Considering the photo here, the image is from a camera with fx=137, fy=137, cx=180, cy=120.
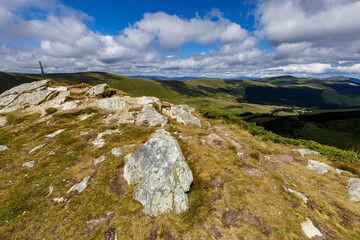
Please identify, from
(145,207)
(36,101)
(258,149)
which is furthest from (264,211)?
(36,101)

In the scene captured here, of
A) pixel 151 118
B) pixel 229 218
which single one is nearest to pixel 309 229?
pixel 229 218

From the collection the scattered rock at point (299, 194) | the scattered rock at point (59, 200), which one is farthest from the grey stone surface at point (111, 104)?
the scattered rock at point (299, 194)

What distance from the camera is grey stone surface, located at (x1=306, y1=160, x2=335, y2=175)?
1790 cm

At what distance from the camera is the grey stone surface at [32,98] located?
1291 inches

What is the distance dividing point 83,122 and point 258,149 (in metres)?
→ 30.6

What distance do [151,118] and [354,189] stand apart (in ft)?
A: 90.8

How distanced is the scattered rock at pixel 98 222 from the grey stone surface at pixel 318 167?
24442mm

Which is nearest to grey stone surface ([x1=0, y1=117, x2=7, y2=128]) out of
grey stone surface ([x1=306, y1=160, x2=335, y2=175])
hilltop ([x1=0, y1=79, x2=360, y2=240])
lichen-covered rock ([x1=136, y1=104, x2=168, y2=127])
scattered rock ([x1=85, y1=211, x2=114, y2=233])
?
hilltop ([x1=0, y1=79, x2=360, y2=240])

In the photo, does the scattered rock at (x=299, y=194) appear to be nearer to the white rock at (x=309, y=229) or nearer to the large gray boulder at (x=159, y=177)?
the white rock at (x=309, y=229)

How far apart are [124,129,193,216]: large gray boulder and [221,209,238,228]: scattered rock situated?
2958 mm

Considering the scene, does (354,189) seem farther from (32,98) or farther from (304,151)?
(32,98)

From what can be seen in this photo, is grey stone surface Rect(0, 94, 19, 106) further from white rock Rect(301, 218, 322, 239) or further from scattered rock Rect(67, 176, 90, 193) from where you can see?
white rock Rect(301, 218, 322, 239)

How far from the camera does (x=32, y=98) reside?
34406 mm

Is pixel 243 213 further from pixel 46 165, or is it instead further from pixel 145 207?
pixel 46 165
